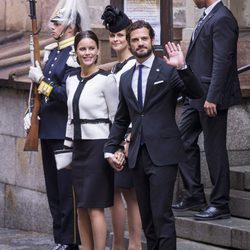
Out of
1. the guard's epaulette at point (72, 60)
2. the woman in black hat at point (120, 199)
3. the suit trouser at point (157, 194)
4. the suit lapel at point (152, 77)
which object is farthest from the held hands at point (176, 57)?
the guard's epaulette at point (72, 60)

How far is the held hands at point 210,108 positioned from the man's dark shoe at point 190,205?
37.0 inches

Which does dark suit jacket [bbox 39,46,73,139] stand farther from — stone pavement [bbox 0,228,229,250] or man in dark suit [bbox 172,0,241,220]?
stone pavement [bbox 0,228,229,250]

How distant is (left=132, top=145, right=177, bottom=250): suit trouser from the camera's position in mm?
7891

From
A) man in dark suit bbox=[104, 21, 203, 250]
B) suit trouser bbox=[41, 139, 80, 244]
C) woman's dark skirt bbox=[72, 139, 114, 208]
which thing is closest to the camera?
man in dark suit bbox=[104, 21, 203, 250]

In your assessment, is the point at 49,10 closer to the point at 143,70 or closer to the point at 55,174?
the point at 55,174

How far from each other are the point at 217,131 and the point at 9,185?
344 cm

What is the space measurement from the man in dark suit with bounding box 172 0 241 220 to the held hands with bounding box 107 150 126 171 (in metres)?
1.24

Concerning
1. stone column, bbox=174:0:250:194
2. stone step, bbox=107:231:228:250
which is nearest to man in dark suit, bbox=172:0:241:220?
stone step, bbox=107:231:228:250

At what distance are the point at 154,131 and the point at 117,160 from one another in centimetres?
43

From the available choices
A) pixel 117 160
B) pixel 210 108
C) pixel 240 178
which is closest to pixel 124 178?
pixel 117 160

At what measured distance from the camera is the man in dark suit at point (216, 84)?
9133 mm

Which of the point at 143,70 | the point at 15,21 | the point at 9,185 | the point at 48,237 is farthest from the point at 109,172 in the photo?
the point at 15,21

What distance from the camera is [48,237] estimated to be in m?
11.3

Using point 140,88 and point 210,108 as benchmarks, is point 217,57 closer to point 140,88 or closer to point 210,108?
point 210,108
